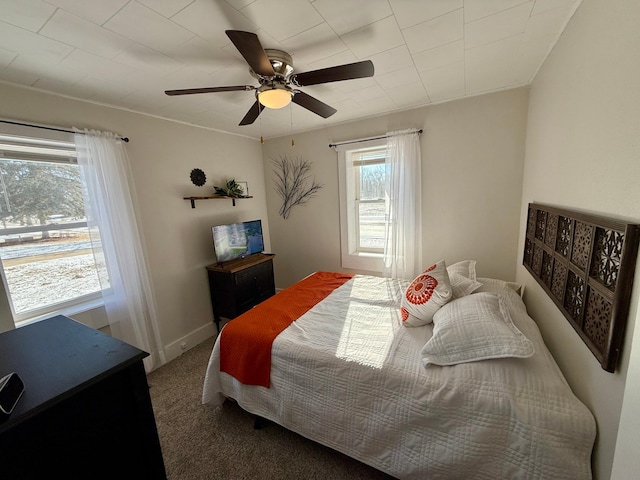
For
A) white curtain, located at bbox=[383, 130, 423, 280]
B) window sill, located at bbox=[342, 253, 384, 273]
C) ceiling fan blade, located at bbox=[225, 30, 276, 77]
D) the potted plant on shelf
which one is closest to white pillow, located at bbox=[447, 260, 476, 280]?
white curtain, located at bbox=[383, 130, 423, 280]

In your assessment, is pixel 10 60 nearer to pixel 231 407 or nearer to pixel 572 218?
pixel 231 407

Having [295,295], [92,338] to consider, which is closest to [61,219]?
[92,338]

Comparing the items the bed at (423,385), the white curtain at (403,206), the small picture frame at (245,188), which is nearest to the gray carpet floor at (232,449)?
the bed at (423,385)

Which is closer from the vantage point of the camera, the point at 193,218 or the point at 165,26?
the point at 165,26

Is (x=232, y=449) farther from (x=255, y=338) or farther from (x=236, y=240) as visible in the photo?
(x=236, y=240)

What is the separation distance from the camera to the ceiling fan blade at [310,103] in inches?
66.3

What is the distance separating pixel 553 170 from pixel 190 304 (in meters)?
3.34

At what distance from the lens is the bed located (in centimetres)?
102

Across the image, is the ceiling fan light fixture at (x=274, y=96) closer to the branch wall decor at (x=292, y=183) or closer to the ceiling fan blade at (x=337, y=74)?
the ceiling fan blade at (x=337, y=74)

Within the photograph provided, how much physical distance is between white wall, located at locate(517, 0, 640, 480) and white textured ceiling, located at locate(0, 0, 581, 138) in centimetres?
32

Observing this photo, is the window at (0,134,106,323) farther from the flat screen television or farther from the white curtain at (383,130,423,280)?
the white curtain at (383,130,423,280)

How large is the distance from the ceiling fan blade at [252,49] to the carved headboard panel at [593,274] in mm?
Result: 1516

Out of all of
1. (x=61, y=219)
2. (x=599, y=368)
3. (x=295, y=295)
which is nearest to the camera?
(x=599, y=368)

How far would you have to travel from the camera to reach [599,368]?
0.93 meters
